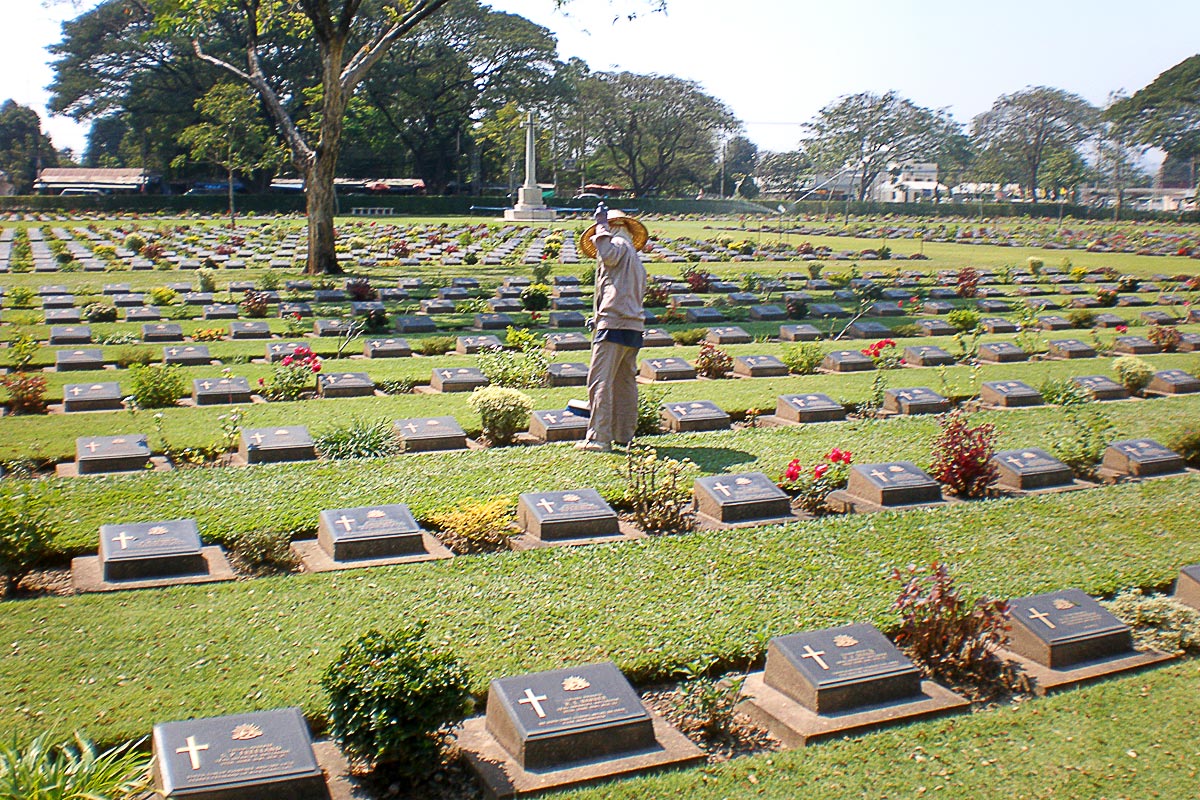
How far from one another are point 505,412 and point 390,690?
636 centimetres

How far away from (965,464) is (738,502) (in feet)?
7.64

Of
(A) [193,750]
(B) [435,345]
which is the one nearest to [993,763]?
(A) [193,750]

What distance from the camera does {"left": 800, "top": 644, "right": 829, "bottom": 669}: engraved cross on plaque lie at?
5.65 meters

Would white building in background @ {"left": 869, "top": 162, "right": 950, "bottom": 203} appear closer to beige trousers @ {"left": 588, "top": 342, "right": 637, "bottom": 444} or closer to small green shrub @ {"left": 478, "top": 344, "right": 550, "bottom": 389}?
small green shrub @ {"left": 478, "top": 344, "right": 550, "bottom": 389}

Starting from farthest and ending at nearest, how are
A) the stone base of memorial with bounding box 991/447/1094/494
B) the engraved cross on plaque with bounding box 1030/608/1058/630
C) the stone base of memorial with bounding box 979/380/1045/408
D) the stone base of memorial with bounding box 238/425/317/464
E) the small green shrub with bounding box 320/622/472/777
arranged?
the stone base of memorial with bounding box 979/380/1045/408 < the stone base of memorial with bounding box 238/425/317/464 < the stone base of memorial with bounding box 991/447/1094/494 < the engraved cross on plaque with bounding box 1030/608/1058/630 < the small green shrub with bounding box 320/622/472/777

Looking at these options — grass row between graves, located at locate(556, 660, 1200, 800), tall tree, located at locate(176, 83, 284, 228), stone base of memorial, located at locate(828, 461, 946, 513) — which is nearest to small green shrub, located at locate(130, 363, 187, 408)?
stone base of memorial, located at locate(828, 461, 946, 513)

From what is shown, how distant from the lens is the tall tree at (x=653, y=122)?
79.7 m

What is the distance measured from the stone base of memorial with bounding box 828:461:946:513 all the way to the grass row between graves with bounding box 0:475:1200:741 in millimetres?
378

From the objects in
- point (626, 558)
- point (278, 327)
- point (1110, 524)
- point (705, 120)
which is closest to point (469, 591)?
point (626, 558)

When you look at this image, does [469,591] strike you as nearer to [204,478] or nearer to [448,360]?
[204,478]

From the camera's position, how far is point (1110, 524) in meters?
8.69

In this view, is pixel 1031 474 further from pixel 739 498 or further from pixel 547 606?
pixel 547 606

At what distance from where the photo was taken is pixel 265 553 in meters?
7.57

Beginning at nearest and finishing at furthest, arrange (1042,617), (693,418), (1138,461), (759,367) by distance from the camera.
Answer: (1042,617)
(1138,461)
(693,418)
(759,367)
